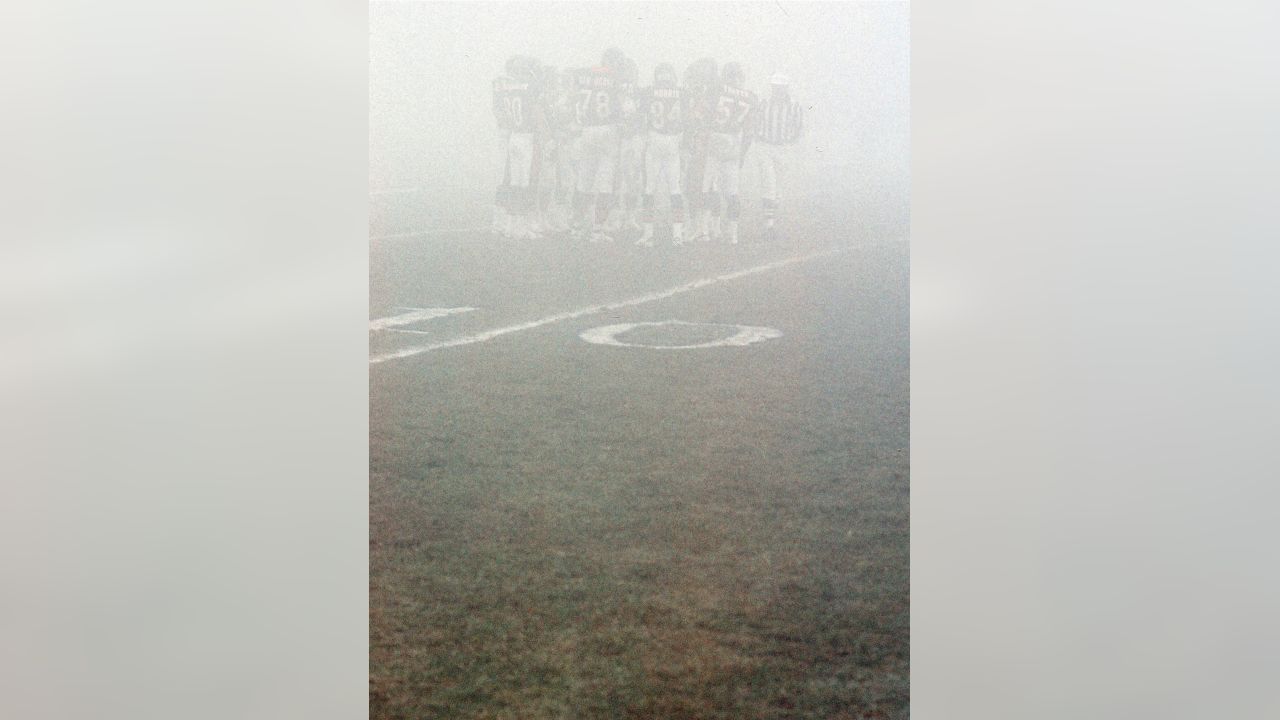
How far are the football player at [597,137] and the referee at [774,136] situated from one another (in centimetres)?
42

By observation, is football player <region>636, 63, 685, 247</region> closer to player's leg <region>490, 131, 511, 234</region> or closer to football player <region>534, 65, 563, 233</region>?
football player <region>534, 65, 563, 233</region>

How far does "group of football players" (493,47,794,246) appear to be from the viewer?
125 inches

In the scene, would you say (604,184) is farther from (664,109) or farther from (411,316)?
(411,316)

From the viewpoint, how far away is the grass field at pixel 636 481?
122 inches

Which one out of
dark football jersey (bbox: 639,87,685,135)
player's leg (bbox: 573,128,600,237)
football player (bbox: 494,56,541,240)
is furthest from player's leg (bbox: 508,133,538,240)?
dark football jersey (bbox: 639,87,685,135)

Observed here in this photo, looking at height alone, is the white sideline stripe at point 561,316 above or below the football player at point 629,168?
below

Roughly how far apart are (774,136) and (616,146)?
46cm

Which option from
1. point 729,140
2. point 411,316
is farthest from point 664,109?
point 411,316

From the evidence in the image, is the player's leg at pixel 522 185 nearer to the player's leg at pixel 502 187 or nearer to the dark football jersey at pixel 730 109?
the player's leg at pixel 502 187

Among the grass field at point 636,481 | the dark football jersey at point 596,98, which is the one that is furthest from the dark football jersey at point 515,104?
the grass field at point 636,481

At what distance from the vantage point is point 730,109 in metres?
3.21
